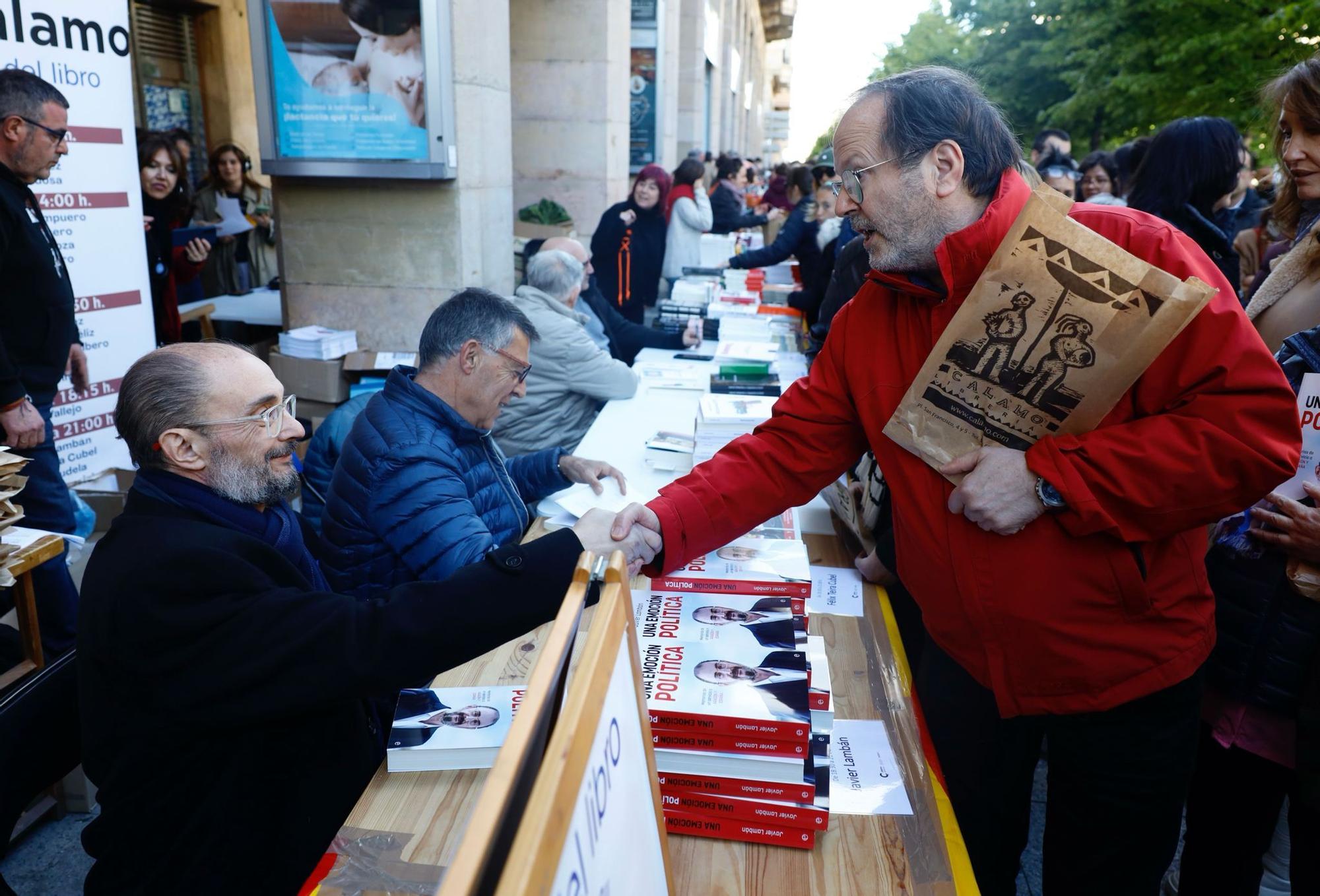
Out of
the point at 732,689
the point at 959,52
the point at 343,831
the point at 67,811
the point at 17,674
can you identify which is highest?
the point at 959,52

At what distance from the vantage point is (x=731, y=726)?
4.68 ft

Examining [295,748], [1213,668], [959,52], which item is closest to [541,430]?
[295,748]

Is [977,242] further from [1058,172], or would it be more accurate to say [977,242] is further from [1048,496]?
[1058,172]

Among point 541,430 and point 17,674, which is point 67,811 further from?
point 541,430

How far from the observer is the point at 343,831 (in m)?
1.49

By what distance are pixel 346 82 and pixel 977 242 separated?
4.08m

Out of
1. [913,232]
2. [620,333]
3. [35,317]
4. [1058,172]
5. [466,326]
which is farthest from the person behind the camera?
[1058,172]

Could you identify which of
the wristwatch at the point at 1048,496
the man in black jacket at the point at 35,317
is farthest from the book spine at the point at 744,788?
the man in black jacket at the point at 35,317

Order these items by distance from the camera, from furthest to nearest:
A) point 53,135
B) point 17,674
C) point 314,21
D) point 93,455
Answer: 1. point 314,21
2. point 93,455
3. point 53,135
4. point 17,674

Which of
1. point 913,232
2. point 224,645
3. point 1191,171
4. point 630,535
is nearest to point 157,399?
point 224,645

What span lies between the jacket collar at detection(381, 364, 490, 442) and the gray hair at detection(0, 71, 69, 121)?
1950mm

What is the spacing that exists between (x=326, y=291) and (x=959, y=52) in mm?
28437

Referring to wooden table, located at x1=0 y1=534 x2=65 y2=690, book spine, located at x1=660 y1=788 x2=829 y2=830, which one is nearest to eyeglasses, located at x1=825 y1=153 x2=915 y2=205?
book spine, located at x1=660 y1=788 x2=829 y2=830

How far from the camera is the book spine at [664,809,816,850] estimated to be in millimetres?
1462
